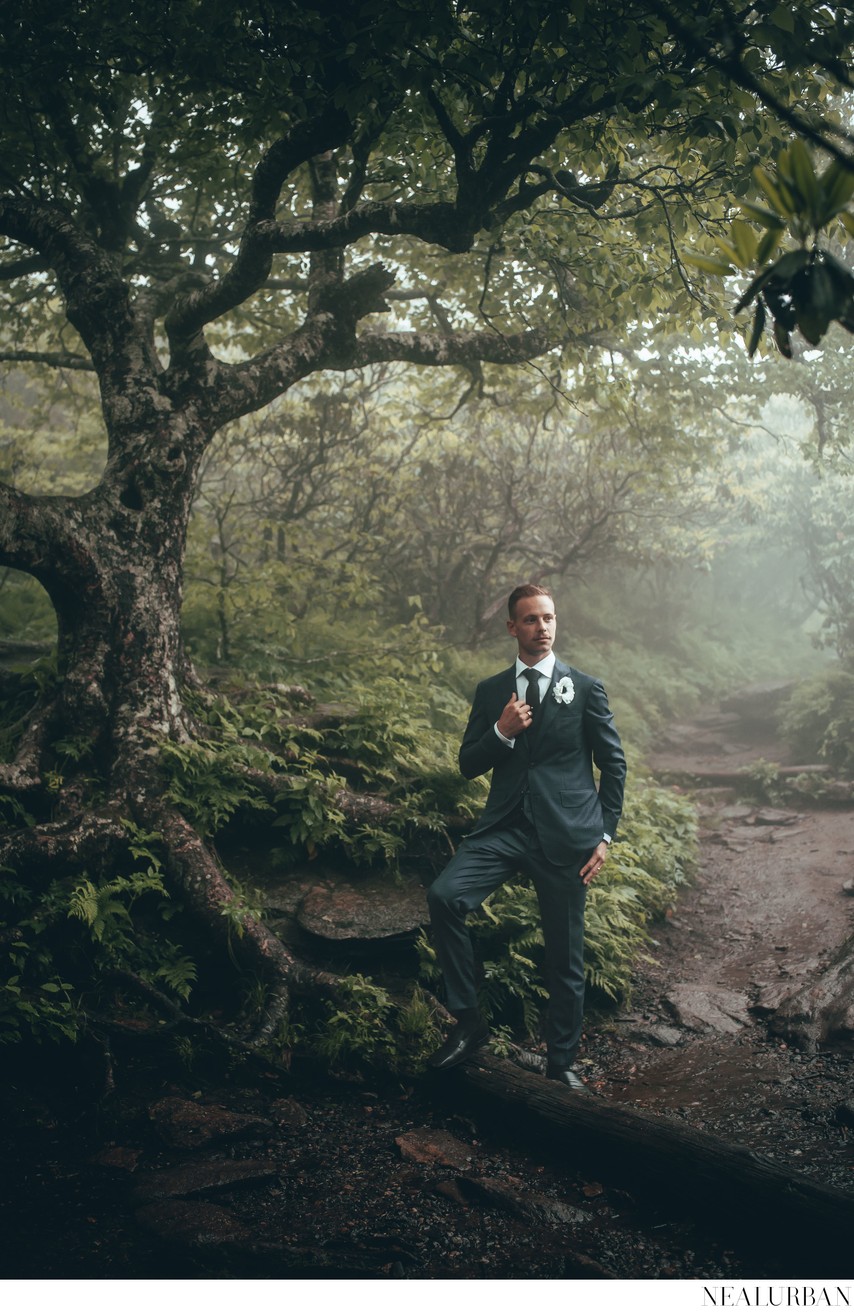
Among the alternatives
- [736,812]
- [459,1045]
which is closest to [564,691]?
[459,1045]

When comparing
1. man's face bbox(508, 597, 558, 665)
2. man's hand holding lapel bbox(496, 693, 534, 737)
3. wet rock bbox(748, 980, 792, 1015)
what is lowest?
wet rock bbox(748, 980, 792, 1015)

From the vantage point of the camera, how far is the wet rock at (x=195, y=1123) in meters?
4.02

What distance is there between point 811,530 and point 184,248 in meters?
21.8

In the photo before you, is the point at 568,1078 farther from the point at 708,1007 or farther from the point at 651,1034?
the point at 708,1007

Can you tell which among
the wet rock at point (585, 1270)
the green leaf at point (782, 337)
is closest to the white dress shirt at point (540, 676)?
the wet rock at point (585, 1270)

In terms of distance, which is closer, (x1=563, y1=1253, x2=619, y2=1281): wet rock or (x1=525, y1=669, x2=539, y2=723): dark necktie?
(x1=563, y1=1253, x2=619, y2=1281): wet rock

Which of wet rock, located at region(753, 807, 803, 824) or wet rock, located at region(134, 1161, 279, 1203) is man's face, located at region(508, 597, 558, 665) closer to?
wet rock, located at region(134, 1161, 279, 1203)

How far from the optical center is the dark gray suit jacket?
4.62m

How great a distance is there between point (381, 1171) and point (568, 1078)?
1.12m

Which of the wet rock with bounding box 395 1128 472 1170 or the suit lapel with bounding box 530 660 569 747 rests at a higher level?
the suit lapel with bounding box 530 660 569 747

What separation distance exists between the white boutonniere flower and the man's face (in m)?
0.20

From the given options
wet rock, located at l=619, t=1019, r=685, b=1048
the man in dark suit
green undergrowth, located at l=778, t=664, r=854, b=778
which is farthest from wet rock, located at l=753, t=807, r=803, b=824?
the man in dark suit

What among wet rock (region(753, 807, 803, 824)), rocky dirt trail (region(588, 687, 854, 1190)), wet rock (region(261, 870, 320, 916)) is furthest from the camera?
wet rock (region(753, 807, 803, 824))

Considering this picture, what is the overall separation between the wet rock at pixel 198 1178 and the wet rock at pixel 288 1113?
1.26 feet
